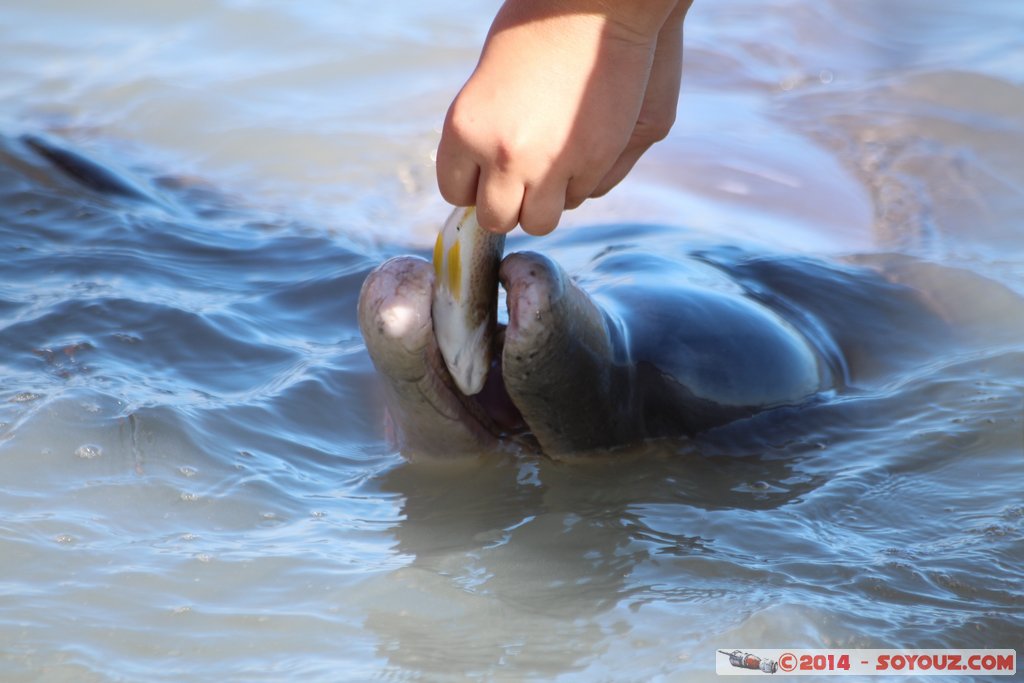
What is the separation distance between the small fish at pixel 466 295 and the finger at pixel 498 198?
1.16 ft

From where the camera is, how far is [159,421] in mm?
2691

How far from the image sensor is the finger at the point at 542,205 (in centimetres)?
171

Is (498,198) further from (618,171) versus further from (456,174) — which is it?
(618,171)

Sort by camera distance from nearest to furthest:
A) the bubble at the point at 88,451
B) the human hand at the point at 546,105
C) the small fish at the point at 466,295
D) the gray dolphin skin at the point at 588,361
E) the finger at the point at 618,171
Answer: the human hand at the point at 546,105 → the finger at the point at 618,171 → the small fish at the point at 466,295 → the gray dolphin skin at the point at 588,361 → the bubble at the point at 88,451

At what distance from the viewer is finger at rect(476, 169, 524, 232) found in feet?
5.56

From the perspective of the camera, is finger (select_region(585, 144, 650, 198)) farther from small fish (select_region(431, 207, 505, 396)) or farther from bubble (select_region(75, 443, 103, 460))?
bubble (select_region(75, 443, 103, 460))

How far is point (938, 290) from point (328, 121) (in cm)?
316

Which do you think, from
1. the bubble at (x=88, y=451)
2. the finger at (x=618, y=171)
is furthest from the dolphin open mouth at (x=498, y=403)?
the bubble at (x=88, y=451)

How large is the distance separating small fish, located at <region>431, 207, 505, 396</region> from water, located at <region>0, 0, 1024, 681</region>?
335 millimetres

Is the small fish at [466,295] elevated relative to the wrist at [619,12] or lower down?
lower down

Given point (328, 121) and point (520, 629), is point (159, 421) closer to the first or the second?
point (520, 629)

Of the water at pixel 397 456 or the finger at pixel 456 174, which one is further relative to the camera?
the water at pixel 397 456

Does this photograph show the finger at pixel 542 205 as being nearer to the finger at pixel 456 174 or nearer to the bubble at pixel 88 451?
the finger at pixel 456 174


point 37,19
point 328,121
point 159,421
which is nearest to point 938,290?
point 159,421
